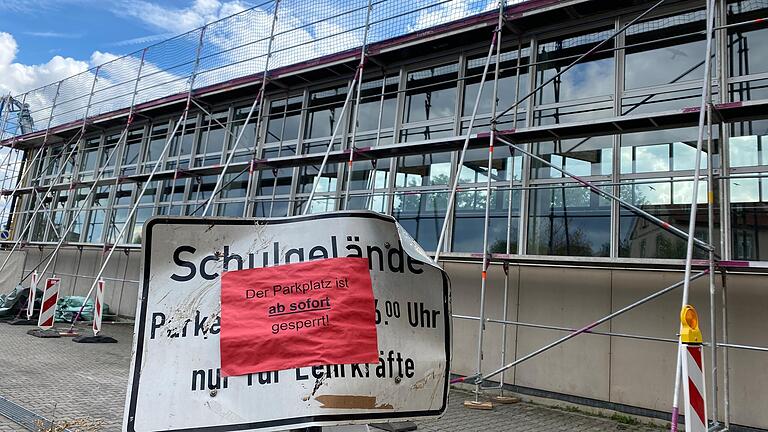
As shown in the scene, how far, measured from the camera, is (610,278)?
670 centimetres

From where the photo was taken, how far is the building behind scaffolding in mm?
6156

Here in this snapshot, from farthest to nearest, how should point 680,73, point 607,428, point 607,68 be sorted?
point 607,68
point 680,73
point 607,428

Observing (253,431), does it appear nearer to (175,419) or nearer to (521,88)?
(175,419)

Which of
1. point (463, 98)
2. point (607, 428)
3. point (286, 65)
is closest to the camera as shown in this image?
point (607, 428)

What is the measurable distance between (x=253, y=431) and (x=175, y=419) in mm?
254

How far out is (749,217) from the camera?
612 centimetres

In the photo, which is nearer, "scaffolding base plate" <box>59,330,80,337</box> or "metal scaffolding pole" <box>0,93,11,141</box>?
"scaffolding base plate" <box>59,330,80,337</box>

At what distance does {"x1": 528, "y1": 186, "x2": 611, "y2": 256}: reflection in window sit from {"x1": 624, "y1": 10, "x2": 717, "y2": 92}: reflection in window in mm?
1716

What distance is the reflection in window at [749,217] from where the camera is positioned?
19.7ft

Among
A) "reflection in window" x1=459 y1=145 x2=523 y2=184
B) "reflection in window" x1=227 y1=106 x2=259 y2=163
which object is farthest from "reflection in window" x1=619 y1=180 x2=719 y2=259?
"reflection in window" x1=227 y1=106 x2=259 y2=163

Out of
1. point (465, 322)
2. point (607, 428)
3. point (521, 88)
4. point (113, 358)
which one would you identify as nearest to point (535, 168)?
point (521, 88)

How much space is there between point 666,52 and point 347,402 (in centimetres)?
735

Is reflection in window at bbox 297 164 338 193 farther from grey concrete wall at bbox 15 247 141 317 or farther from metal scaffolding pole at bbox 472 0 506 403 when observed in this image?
grey concrete wall at bbox 15 247 141 317

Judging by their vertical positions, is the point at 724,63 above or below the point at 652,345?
above
